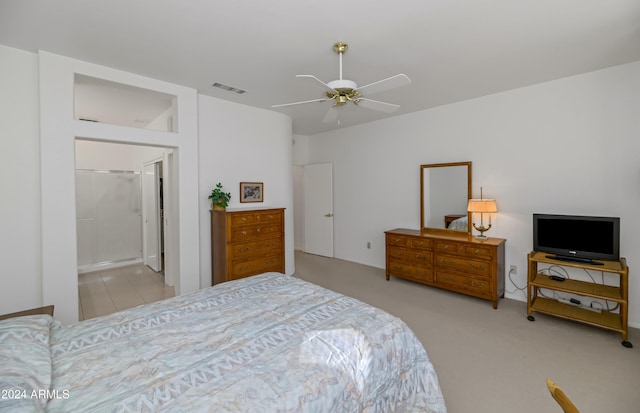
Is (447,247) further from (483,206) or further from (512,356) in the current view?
(512,356)

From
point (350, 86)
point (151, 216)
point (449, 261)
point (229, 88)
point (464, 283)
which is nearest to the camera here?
point (350, 86)

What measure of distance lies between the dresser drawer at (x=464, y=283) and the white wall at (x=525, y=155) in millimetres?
535

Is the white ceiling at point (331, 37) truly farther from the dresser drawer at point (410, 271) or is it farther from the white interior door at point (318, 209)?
the white interior door at point (318, 209)

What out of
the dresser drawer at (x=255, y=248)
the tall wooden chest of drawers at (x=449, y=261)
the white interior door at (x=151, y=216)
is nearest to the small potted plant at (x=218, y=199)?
the dresser drawer at (x=255, y=248)

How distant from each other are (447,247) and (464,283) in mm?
497

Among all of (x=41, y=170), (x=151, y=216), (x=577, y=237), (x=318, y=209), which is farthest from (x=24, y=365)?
(x=318, y=209)

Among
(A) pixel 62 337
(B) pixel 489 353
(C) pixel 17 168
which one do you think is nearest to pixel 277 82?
(C) pixel 17 168

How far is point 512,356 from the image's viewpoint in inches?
98.4

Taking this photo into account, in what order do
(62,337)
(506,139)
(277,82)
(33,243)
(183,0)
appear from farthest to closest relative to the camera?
1. (506,139)
2. (277,82)
3. (33,243)
4. (183,0)
5. (62,337)

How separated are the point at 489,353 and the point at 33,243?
4.38 m

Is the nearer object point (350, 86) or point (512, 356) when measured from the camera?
point (350, 86)

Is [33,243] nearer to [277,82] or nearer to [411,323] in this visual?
[277,82]

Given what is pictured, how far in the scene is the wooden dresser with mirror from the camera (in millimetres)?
3580

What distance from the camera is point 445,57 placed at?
2793 mm
